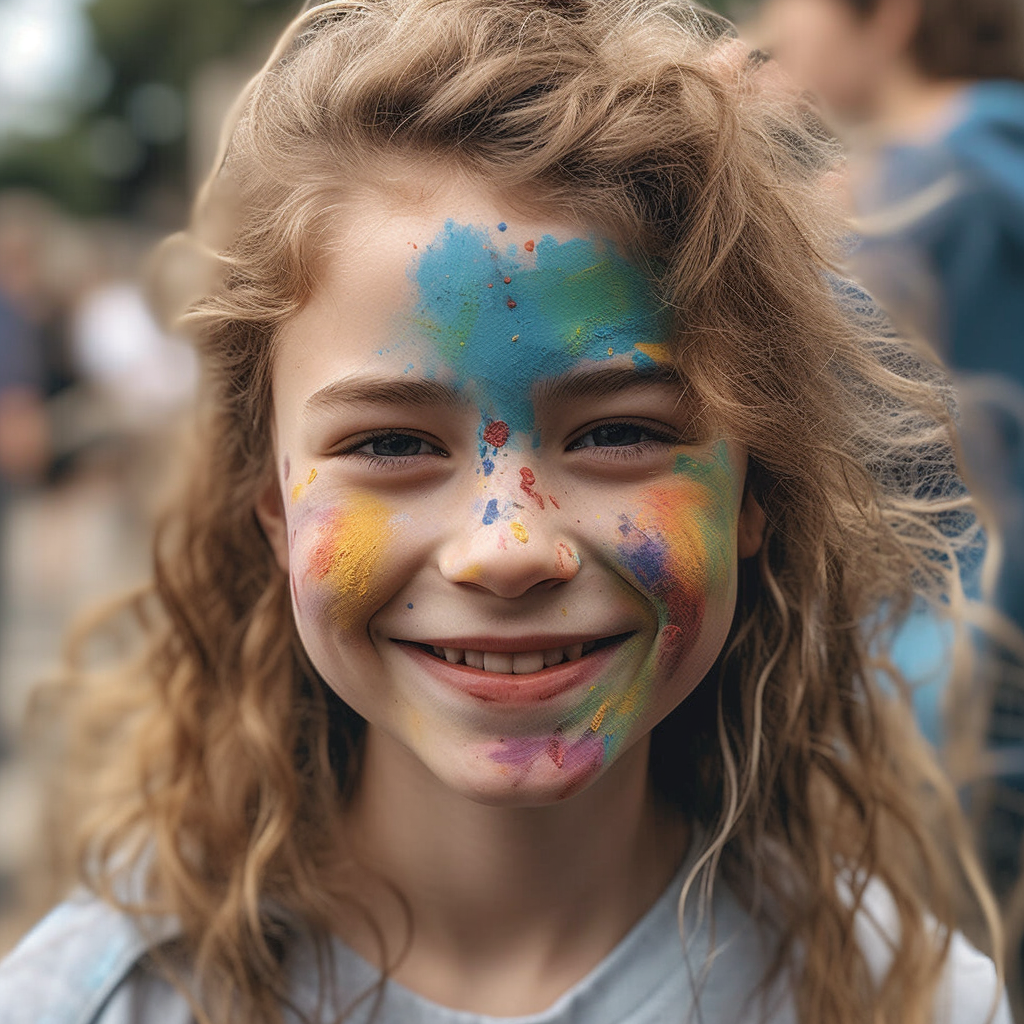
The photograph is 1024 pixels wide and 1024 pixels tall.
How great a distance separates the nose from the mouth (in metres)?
0.09

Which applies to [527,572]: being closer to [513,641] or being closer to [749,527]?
[513,641]

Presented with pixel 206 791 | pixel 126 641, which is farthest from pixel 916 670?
pixel 126 641

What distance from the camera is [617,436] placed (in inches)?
53.7

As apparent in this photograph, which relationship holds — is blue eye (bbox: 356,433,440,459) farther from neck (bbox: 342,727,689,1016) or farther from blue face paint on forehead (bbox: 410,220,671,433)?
neck (bbox: 342,727,689,1016)

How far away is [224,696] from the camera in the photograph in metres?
1.85

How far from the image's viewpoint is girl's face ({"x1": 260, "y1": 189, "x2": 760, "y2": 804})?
1.29 metres

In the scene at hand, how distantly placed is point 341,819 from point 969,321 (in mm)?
1523

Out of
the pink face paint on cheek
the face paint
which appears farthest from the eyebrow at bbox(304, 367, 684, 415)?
the pink face paint on cheek

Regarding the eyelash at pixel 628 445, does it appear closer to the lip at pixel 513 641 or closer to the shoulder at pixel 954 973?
the lip at pixel 513 641

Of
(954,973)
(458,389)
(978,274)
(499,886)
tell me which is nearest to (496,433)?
(458,389)

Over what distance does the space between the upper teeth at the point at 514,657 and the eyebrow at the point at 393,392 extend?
259mm

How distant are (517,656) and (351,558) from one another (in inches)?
7.8

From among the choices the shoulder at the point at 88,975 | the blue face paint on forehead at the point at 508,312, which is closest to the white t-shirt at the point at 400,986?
the shoulder at the point at 88,975

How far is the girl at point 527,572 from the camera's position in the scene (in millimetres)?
1320
